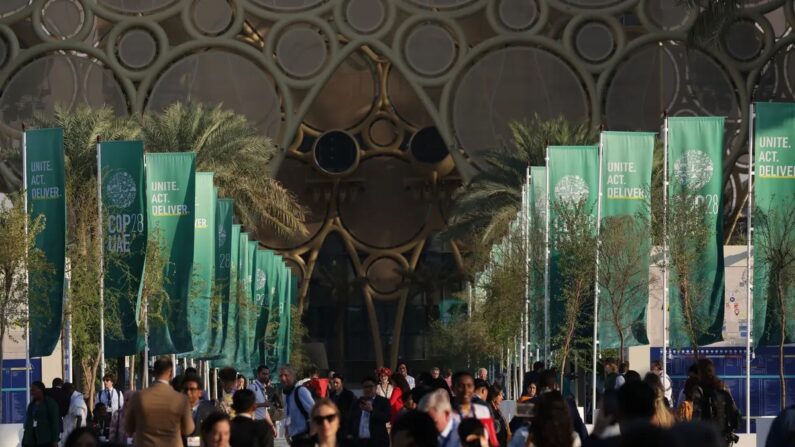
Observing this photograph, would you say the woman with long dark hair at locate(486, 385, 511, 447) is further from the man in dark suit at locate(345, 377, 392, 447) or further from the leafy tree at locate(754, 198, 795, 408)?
the leafy tree at locate(754, 198, 795, 408)

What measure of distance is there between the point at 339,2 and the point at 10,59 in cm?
1363

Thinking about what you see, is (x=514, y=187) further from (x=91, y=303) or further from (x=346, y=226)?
(x=346, y=226)

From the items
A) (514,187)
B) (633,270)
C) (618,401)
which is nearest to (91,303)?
(633,270)

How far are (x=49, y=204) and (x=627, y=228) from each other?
10.7 meters

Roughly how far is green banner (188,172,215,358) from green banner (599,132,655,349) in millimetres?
7264

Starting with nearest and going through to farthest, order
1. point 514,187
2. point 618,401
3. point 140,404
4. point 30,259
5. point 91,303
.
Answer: point 618,401, point 140,404, point 30,259, point 91,303, point 514,187

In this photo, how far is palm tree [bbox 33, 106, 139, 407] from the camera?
34.2m

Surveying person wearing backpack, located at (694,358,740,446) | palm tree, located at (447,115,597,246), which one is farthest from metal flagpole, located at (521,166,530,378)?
person wearing backpack, located at (694,358,740,446)

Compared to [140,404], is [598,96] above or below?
above

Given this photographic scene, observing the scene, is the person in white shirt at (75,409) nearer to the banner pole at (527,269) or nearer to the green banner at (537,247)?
the green banner at (537,247)

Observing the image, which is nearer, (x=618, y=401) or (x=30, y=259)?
(x=618, y=401)

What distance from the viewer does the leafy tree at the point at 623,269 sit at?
98.9ft

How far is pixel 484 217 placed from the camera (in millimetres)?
54781

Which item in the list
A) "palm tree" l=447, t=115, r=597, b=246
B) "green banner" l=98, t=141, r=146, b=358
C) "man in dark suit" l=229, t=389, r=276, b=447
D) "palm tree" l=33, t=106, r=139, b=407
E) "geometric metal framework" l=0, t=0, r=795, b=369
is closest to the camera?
"man in dark suit" l=229, t=389, r=276, b=447
